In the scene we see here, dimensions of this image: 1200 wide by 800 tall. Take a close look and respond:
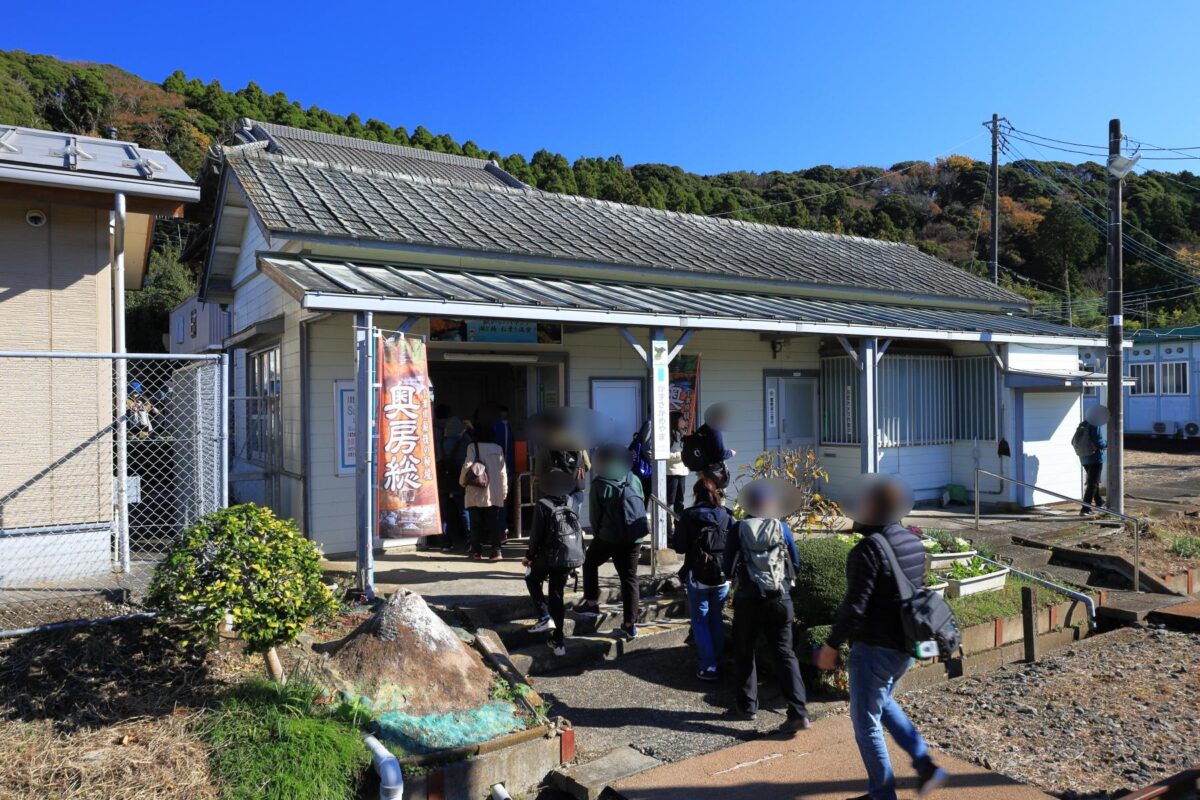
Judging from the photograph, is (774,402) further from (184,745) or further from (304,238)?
(184,745)

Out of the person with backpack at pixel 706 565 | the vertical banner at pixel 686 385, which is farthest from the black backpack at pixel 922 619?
the vertical banner at pixel 686 385

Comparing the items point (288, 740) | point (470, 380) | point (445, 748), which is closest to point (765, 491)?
point (445, 748)

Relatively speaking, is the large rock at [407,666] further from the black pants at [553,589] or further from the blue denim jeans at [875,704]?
the blue denim jeans at [875,704]

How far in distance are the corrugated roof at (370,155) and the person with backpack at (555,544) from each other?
13617mm

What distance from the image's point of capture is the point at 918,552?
4121 mm

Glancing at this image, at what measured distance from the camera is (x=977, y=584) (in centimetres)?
771

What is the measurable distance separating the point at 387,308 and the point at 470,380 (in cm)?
660

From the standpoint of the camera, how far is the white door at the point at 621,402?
36.0ft

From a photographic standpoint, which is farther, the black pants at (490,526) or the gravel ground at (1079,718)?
the black pants at (490,526)

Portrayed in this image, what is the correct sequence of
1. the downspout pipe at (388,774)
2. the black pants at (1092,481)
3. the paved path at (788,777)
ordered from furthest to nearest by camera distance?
1. the black pants at (1092,481)
2. the paved path at (788,777)
3. the downspout pipe at (388,774)

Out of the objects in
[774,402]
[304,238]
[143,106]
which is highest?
[143,106]

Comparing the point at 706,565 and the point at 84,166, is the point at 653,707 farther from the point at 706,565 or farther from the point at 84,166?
the point at 84,166

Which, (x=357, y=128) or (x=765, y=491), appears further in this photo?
(x=357, y=128)

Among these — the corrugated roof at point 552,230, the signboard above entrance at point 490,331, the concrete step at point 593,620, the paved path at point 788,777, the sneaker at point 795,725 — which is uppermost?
the corrugated roof at point 552,230
